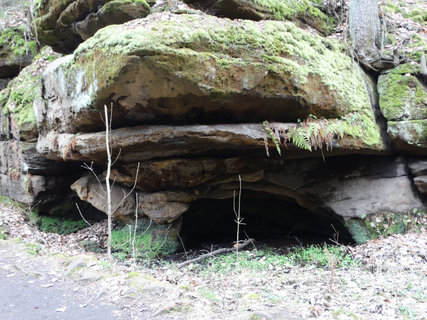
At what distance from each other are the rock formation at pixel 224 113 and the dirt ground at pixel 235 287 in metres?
1.84

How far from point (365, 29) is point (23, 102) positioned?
998 centimetres

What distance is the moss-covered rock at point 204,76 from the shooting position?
490cm

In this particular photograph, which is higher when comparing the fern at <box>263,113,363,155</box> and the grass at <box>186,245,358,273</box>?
the fern at <box>263,113,363,155</box>

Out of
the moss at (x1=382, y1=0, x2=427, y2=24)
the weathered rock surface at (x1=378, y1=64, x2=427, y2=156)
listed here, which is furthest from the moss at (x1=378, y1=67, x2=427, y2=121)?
the moss at (x1=382, y1=0, x2=427, y2=24)

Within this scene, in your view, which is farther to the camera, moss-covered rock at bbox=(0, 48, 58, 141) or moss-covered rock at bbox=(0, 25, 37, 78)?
moss-covered rock at bbox=(0, 25, 37, 78)

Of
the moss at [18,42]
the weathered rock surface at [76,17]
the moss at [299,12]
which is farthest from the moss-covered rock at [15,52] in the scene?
the moss at [299,12]

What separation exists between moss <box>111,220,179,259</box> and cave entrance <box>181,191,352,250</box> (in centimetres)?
164

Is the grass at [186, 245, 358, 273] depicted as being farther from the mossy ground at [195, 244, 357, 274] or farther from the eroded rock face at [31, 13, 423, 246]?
the eroded rock face at [31, 13, 423, 246]

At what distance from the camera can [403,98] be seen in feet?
23.4

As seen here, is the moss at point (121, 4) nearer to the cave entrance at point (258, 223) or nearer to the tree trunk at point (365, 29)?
the tree trunk at point (365, 29)

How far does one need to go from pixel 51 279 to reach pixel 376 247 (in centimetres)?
599

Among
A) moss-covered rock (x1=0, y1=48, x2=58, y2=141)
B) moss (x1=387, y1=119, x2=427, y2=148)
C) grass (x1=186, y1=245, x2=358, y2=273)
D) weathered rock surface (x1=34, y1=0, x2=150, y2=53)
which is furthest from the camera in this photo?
moss-covered rock (x1=0, y1=48, x2=58, y2=141)

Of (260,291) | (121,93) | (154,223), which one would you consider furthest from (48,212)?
(260,291)

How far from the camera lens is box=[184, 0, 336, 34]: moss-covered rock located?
21.8ft
